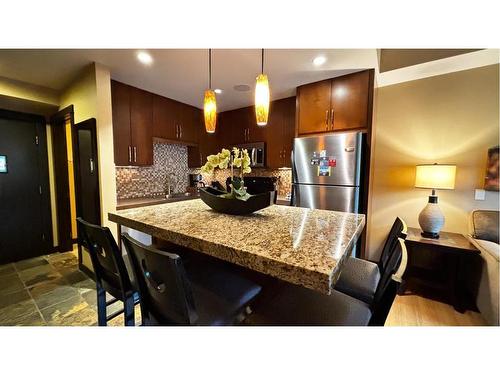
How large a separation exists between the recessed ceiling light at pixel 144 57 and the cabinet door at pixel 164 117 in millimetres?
864

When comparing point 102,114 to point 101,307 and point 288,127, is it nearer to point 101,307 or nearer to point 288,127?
point 101,307

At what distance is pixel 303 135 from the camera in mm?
2643

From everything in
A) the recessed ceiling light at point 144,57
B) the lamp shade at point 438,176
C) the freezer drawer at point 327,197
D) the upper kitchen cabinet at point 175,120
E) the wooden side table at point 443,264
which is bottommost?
the wooden side table at point 443,264

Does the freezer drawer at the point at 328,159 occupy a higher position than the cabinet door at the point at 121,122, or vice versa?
the cabinet door at the point at 121,122

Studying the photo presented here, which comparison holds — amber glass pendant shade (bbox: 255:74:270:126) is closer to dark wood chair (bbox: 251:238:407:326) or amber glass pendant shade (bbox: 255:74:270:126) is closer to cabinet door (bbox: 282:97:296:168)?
dark wood chair (bbox: 251:238:407:326)

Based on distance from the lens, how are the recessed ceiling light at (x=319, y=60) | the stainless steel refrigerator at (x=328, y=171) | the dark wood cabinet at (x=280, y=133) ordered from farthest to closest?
the dark wood cabinet at (x=280, y=133) < the stainless steel refrigerator at (x=328, y=171) < the recessed ceiling light at (x=319, y=60)

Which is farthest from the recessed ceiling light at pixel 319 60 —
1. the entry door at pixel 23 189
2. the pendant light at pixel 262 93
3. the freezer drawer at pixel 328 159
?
the entry door at pixel 23 189

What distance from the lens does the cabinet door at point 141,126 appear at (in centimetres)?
256

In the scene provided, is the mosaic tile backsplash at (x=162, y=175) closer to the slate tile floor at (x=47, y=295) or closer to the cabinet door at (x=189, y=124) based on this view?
the cabinet door at (x=189, y=124)

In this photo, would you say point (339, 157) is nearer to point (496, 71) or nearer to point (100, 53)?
point (496, 71)

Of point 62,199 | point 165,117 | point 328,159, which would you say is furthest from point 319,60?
point 62,199
